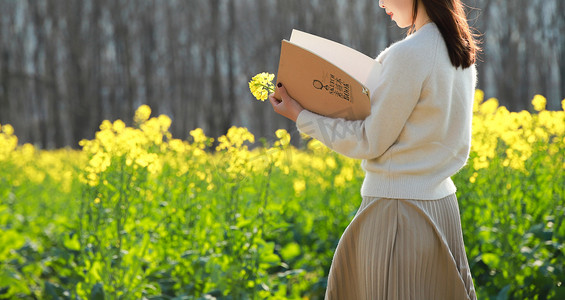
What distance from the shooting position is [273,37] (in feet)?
37.2

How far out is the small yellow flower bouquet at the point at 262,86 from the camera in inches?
57.6

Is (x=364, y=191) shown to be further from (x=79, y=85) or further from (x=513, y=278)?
(x=79, y=85)

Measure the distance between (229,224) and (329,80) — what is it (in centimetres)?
130

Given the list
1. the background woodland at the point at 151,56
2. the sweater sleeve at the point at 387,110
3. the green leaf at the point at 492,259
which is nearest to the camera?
the sweater sleeve at the point at 387,110

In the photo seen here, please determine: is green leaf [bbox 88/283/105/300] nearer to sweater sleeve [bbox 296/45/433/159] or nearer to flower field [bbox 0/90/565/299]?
flower field [bbox 0/90/565/299]

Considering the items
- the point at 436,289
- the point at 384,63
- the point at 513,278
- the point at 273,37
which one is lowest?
the point at 513,278

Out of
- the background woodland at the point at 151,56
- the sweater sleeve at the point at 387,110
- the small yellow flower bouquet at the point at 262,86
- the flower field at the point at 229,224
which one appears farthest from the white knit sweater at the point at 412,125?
the background woodland at the point at 151,56

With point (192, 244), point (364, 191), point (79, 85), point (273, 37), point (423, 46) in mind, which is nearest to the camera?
point (423, 46)

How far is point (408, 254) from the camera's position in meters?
1.34

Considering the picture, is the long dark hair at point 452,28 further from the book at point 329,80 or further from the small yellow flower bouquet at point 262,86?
the small yellow flower bouquet at point 262,86

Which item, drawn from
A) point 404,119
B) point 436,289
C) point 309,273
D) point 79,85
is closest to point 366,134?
point 404,119

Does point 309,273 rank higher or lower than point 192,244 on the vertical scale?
lower

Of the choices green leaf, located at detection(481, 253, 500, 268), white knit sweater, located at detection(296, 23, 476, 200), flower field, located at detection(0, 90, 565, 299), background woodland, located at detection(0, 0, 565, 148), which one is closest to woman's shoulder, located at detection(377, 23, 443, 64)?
white knit sweater, located at detection(296, 23, 476, 200)

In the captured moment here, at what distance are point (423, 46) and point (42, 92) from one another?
41.2 ft
